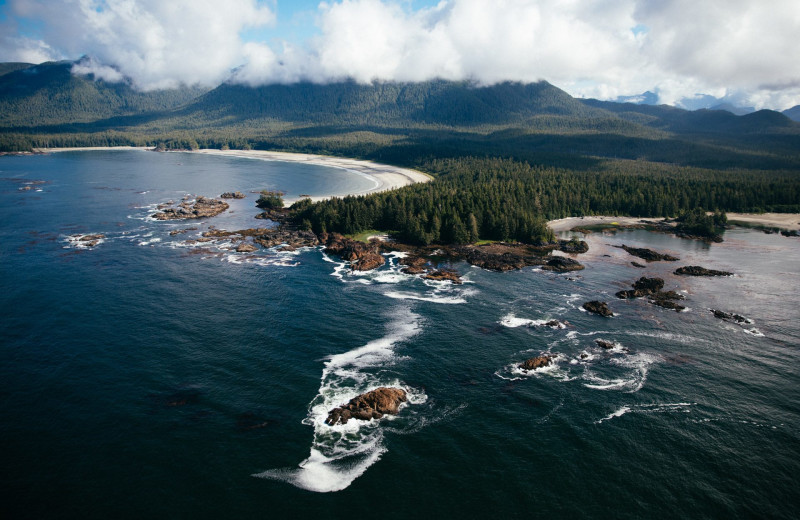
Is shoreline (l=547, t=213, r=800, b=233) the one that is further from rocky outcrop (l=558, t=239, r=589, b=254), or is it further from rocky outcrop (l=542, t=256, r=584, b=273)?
rocky outcrop (l=542, t=256, r=584, b=273)

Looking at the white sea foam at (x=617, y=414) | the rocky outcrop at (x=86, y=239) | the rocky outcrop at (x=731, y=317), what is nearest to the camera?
the white sea foam at (x=617, y=414)

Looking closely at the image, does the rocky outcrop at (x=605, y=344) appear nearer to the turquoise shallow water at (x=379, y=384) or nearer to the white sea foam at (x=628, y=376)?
the turquoise shallow water at (x=379, y=384)

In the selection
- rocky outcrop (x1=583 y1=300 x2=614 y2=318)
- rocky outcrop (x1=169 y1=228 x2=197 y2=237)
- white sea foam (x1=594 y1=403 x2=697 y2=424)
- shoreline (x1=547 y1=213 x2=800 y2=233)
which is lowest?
rocky outcrop (x1=169 y1=228 x2=197 y2=237)

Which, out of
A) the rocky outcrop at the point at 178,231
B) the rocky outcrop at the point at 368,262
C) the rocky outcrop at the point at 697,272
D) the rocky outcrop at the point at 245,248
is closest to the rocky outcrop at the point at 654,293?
the rocky outcrop at the point at 697,272

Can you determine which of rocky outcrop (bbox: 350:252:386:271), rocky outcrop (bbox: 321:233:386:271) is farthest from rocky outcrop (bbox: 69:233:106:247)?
rocky outcrop (bbox: 350:252:386:271)

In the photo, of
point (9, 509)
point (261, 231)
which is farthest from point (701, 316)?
point (261, 231)

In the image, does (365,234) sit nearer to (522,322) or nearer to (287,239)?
(287,239)
